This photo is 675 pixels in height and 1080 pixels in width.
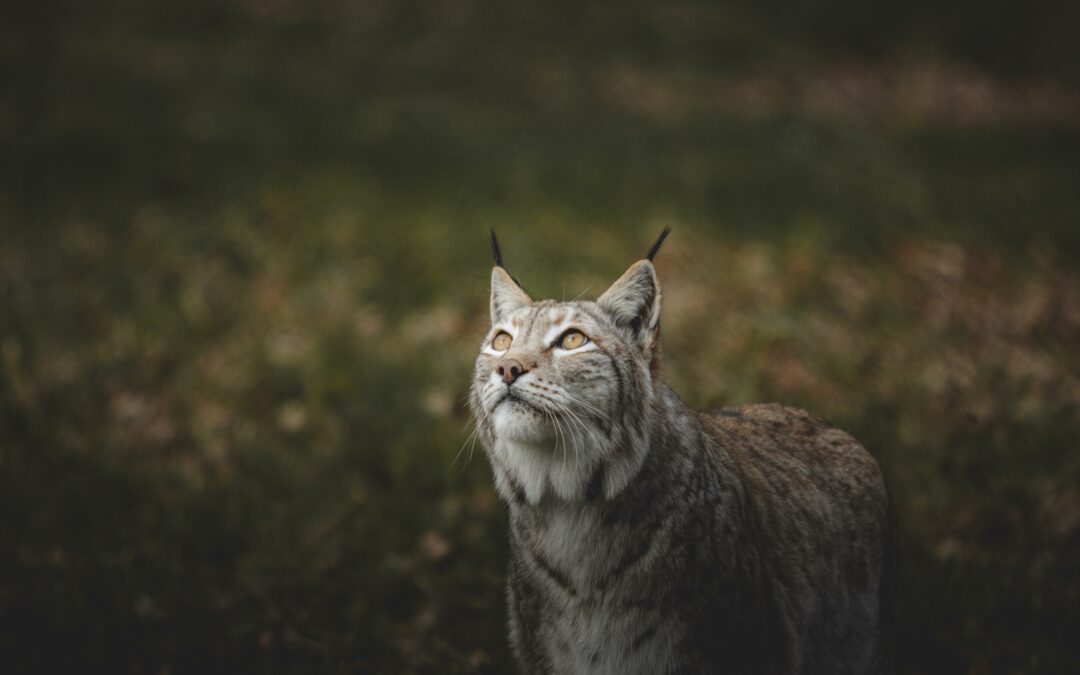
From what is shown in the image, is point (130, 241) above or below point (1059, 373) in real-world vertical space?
below

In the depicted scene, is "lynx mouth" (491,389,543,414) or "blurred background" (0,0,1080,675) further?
"blurred background" (0,0,1080,675)

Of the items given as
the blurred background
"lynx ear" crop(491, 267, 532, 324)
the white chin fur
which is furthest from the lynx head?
the blurred background

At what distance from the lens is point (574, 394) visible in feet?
9.57

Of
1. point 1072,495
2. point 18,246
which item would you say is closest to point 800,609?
point 1072,495

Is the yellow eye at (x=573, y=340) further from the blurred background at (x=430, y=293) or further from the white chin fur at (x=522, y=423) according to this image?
the blurred background at (x=430, y=293)

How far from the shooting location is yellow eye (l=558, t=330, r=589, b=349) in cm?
311

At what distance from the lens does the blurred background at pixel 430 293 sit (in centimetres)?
466

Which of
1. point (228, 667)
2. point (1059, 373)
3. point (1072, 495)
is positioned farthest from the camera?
point (1059, 373)

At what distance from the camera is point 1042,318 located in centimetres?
657

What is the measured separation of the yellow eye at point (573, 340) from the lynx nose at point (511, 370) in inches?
9.9

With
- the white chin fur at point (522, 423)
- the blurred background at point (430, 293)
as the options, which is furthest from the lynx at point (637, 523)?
the blurred background at point (430, 293)

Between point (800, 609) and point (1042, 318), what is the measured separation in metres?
4.81

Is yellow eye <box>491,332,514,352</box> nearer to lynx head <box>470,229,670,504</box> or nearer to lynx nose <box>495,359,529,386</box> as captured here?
lynx head <box>470,229,670,504</box>

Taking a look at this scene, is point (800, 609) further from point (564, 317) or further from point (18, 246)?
point (18, 246)
